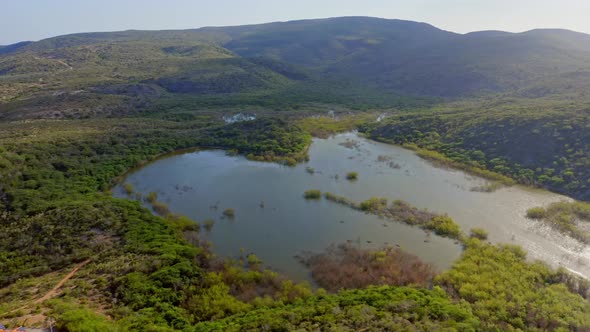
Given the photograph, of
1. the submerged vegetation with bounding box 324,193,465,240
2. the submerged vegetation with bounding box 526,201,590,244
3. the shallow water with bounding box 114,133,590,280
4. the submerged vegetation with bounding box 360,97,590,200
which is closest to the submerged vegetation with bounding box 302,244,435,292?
the shallow water with bounding box 114,133,590,280

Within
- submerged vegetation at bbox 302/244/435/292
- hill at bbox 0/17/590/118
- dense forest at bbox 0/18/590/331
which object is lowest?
submerged vegetation at bbox 302/244/435/292

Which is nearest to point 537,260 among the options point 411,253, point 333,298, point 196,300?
point 411,253

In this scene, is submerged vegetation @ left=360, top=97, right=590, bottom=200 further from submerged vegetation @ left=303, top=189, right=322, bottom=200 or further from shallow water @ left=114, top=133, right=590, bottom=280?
submerged vegetation @ left=303, top=189, right=322, bottom=200

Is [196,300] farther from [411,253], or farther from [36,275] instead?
[411,253]

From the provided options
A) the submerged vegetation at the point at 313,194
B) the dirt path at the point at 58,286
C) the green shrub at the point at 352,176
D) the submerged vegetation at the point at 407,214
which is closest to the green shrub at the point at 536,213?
the submerged vegetation at the point at 407,214

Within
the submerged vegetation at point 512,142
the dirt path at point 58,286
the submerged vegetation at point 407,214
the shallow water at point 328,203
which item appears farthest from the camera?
the submerged vegetation at point 512,142

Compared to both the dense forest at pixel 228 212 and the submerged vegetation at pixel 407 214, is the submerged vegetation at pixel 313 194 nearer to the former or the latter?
the submerged vegetation at pixel 407 214
